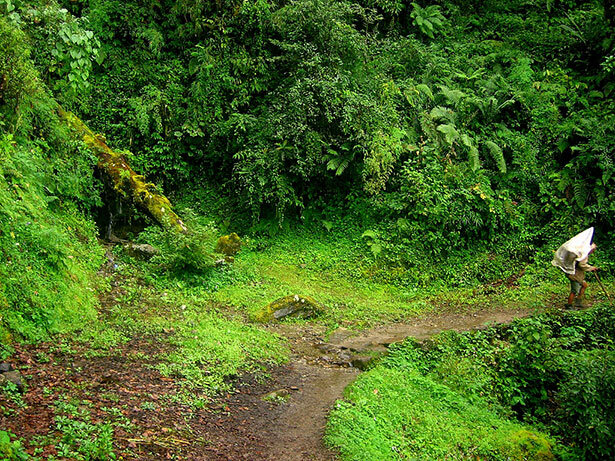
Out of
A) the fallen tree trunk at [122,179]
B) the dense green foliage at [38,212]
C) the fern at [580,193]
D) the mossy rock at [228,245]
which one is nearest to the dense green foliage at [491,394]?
the dense green foliage at [38,212]

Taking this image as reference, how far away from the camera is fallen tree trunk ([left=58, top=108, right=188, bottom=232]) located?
11.0 meters

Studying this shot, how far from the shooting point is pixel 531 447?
6.04m

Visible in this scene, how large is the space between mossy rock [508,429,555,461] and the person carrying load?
463 centimetres

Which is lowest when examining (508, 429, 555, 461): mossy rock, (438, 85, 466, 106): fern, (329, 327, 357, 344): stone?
(508, 429, 555, 461): mossy rock

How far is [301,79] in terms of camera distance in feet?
44.6

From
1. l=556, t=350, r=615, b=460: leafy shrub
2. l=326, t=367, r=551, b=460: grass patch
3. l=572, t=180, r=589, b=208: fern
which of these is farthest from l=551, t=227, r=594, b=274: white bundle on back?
l=326, t=367, r=551, b=460: grass patch

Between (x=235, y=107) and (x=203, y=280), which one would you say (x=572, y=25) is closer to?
(x=235, y=107)

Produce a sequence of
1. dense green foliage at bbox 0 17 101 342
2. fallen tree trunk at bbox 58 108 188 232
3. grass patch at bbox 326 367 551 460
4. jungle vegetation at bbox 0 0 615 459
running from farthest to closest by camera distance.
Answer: fallen tree trunk at bbox 58 108 188 232
jungle vegetation at bbox 0 0 615 459
dense green foliage at bbox 0 17 101 342
grass patch at bbox 326 367 551 460

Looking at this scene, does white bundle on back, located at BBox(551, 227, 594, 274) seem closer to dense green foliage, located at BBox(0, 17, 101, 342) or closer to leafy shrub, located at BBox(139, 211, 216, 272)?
leafy shrub, located at BBox(139, 211, 216, 272)

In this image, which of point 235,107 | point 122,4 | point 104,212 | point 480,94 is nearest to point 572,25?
point 480,94

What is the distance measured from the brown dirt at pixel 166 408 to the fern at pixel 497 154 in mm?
9083

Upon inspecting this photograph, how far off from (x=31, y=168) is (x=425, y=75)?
12558 mm

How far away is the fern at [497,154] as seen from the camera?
45.3 feet

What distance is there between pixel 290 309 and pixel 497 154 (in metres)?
8.43
